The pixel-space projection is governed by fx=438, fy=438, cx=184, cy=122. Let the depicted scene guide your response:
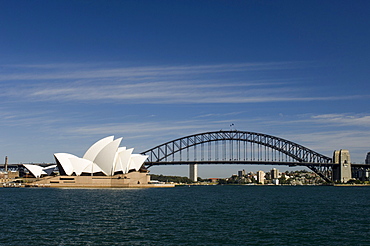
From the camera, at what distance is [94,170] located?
324 ft

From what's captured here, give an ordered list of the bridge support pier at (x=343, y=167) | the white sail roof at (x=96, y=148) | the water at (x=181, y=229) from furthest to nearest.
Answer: the bridge support pier at (x=343, y=167) < the white sail roof at (x=96, y=148) < the water at (x=181, y=229)

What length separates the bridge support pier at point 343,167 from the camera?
128 metres

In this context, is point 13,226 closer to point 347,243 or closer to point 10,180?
point 347,243

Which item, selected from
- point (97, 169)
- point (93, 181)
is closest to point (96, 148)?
point (97, 169)

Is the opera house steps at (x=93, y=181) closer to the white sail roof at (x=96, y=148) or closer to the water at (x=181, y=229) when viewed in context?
the white sail roof at (x=96, y=148)

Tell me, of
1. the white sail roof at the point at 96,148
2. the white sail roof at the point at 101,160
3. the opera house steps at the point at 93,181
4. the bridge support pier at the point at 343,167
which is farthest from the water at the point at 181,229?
the bridge support pier at the point at 343,167

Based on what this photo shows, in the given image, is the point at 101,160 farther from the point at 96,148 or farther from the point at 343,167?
the point at 343,167

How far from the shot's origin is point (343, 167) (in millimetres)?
128375

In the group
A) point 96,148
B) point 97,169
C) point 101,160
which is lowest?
point 97,169

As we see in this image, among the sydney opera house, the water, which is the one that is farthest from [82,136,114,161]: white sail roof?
the water

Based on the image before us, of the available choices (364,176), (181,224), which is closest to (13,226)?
(181,224)

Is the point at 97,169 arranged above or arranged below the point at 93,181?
above

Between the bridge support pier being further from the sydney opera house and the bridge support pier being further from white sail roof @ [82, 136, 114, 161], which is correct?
white sail roof @ [82, 136, 114, 161]

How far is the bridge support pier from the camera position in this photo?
420ft
